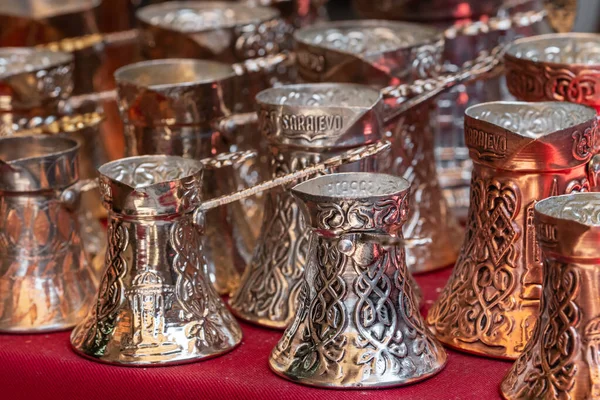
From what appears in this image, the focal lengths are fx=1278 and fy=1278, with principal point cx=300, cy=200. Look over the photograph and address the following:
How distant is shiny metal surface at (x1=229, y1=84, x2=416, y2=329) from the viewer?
1183 millimetres

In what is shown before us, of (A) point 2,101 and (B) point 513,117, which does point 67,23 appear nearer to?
(A) point 2,101

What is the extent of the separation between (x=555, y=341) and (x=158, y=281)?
36cm

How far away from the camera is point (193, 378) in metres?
1.11

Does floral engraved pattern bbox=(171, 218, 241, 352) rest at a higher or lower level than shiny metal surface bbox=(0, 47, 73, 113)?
lower

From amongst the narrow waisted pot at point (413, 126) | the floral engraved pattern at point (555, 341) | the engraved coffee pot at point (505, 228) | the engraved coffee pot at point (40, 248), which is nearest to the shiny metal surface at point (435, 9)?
the narrow waisted pot at point (413, 126)

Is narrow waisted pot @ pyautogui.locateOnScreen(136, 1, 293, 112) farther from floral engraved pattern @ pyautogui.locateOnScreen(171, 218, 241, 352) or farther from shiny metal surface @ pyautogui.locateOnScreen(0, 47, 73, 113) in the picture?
floral engraved pattern @ pyautogui.locateOnScreen(171, 218, 241, 352)

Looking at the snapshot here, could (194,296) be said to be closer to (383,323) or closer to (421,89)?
(383,323)

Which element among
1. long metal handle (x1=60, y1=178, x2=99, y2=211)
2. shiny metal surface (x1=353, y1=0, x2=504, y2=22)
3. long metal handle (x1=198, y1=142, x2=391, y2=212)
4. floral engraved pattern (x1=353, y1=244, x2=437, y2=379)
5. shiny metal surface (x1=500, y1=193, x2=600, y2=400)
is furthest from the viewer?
shiny metal surface (x1=353, y1=0, x2=504, y2=22)

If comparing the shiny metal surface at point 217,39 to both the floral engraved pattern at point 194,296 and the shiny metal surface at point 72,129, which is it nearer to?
the shiny metal surface at point 72,129

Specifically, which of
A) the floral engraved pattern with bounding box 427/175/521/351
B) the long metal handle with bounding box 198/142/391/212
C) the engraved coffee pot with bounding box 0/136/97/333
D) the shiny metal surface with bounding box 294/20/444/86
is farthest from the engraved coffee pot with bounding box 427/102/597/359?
the engraved coffee pot with bounding box 0/136/97/333

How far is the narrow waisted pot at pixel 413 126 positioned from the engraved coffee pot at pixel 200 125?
10 centimetres

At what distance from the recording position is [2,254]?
4.18ft

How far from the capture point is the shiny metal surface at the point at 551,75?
4.01 feet

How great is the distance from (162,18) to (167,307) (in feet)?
2.07
